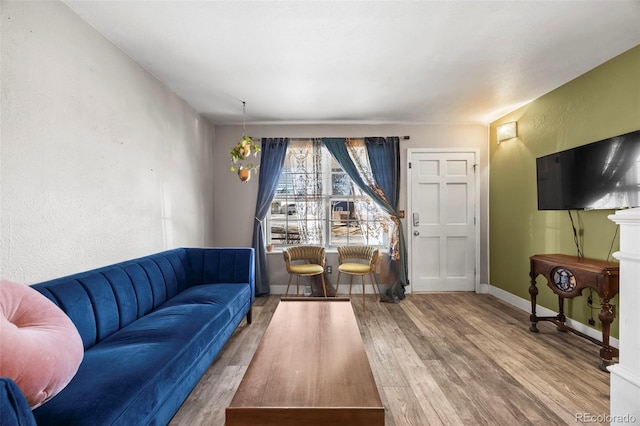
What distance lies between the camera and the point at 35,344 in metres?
0.98

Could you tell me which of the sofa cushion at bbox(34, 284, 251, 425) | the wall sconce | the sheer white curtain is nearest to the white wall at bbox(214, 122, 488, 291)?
the sheer white curtain

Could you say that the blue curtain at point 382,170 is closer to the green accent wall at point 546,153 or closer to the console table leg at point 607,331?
the green accent wall at point 546,153

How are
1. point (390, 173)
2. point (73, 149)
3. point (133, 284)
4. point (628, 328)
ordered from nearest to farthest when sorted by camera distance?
point (628, 328)
point (73, 149)
point (133, 284)
point (390, 173)

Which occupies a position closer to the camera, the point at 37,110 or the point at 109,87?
the point at 37,110

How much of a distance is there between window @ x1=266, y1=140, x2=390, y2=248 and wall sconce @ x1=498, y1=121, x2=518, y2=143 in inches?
72.5

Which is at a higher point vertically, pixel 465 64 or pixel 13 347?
pixel 465 64

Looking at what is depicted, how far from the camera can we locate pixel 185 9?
1889 millimetres

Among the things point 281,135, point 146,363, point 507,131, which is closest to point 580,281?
point 507,131

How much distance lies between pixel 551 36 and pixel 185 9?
262 cm

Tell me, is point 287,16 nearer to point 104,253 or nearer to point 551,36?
point 551,36

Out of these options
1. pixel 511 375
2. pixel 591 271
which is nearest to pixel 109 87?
pixel 511 375

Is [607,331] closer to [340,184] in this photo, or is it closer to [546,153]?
[546,153]

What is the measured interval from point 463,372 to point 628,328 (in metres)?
1.20

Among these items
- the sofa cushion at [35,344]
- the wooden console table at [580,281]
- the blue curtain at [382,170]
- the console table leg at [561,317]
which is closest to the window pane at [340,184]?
the blue curtain at [382,170]
